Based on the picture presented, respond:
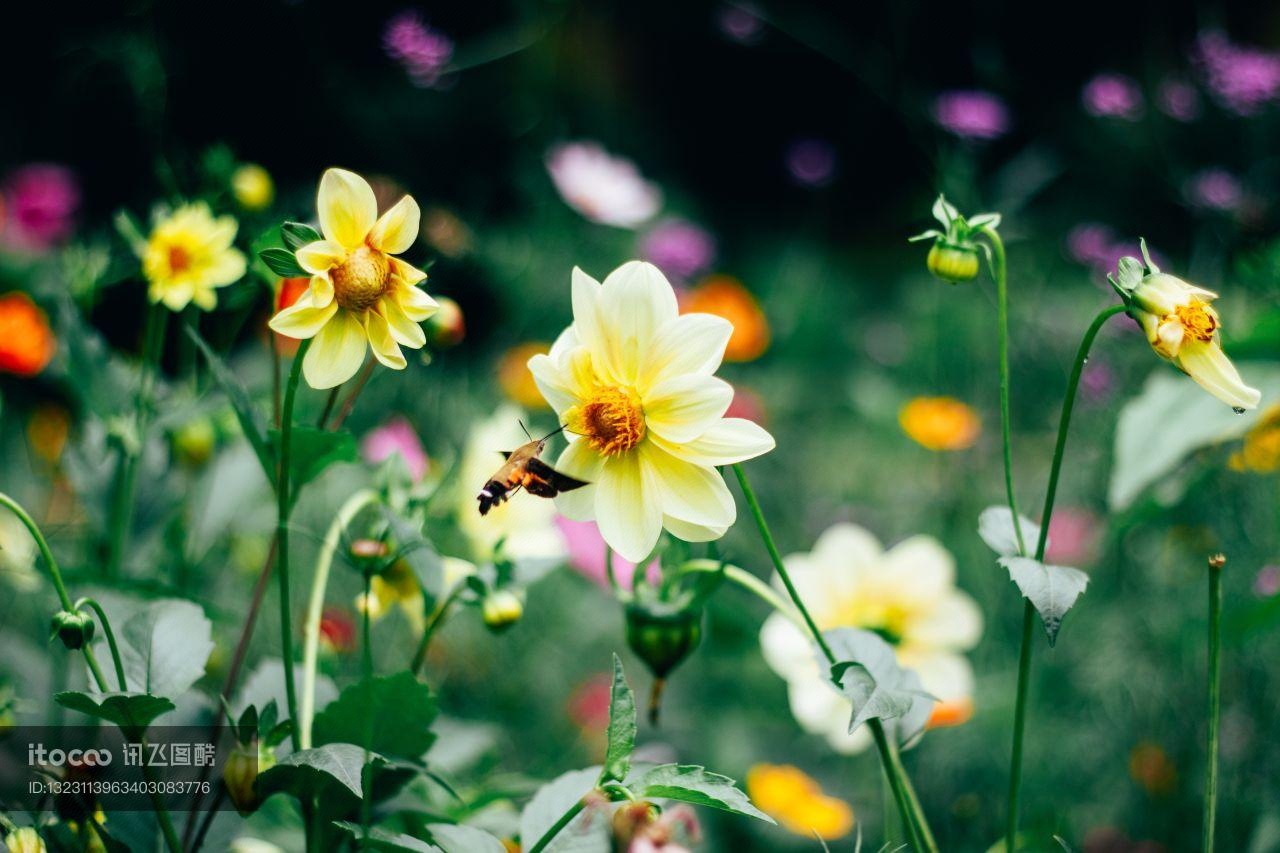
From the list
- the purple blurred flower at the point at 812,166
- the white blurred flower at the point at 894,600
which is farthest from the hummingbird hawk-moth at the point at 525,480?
the purple blurred flower at the point at 812,166

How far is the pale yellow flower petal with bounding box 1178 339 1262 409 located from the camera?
1.42 ft

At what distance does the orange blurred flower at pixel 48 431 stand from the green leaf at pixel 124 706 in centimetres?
81

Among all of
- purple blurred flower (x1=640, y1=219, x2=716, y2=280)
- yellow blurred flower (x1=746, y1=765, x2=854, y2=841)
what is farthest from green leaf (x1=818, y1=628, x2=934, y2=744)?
purple blurred flower (x1=640, y1=219, x2=716, y2=280)

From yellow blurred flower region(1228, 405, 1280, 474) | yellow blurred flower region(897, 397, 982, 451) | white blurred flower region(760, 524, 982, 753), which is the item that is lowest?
yellow blurred flower region(897, 397, 982, 451)

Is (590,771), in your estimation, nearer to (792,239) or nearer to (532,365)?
(532,365)

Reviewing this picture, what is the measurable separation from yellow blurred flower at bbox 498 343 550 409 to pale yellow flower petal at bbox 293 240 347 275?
914 mm

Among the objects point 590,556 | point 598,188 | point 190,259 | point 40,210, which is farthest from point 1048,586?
point 40,210

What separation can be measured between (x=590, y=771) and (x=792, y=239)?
180cm

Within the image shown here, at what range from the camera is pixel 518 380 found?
1.43 meters

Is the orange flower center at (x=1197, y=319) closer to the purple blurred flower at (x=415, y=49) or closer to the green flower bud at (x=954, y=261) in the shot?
the green flower bud at (x=954, y=261)

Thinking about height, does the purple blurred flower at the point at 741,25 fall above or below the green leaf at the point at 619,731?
above

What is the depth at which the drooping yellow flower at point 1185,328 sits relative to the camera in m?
0.42

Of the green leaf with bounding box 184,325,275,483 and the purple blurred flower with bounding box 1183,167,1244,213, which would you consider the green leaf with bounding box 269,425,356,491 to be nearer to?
the green leaf with bounding box 184,325,275,483

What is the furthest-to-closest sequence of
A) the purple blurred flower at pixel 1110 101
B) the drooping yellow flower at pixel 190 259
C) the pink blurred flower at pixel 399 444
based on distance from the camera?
the purple blurred flower at pixel 1110 101 < the pink blurred flower at pixel 399 444 < the drooping yellow flower at pixel 190 259
